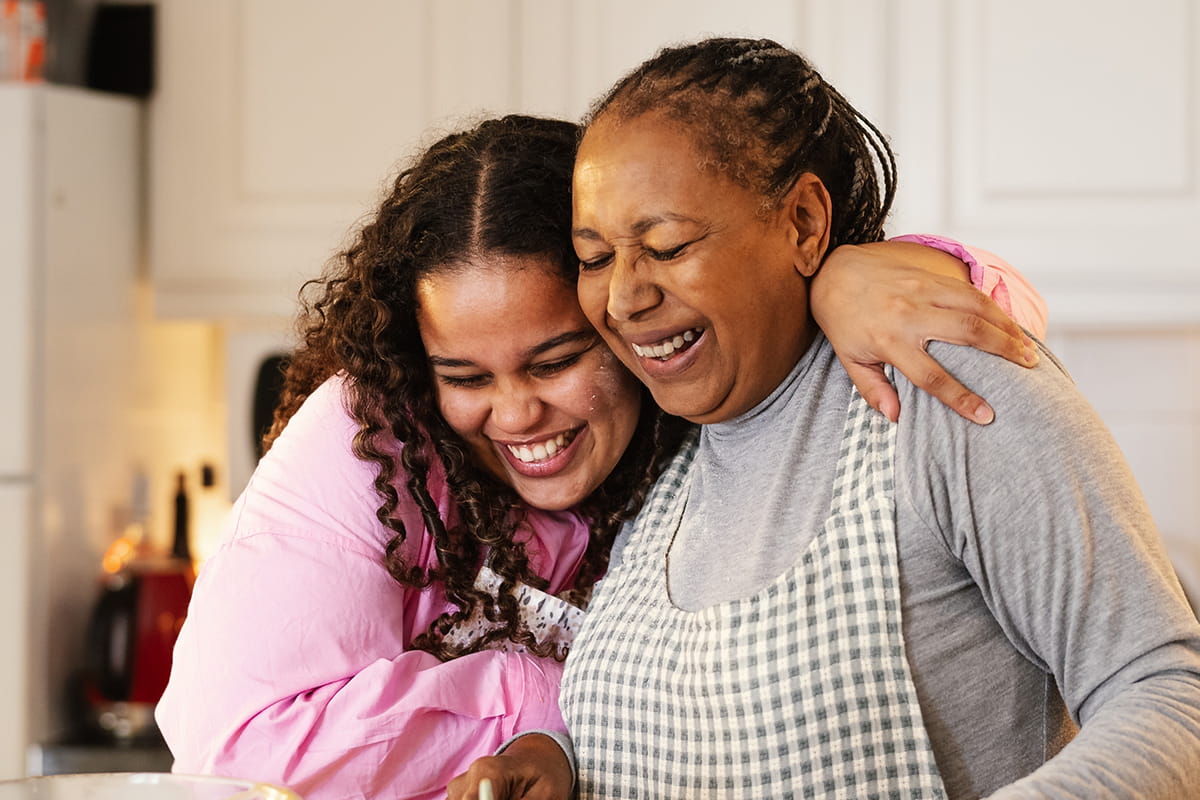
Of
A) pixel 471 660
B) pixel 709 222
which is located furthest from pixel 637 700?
pixel 709 222

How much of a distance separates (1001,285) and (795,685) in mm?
330

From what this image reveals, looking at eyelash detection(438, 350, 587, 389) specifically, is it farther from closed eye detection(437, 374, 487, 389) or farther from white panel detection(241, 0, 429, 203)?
white panel detection(241, 0, 429, 203)

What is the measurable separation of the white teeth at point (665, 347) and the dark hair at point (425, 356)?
16 centimetres

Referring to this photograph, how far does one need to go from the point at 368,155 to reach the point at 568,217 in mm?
1141

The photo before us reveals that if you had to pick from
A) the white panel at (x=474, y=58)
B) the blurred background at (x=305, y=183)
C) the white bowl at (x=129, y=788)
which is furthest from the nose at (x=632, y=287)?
the white panel at (x=474, y=58)

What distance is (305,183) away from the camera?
2195mm

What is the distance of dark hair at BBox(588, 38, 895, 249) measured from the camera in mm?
893

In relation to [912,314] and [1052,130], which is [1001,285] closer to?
[912,314]

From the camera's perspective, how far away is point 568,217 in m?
1.12

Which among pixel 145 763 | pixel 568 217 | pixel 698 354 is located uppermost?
pixel 568 217

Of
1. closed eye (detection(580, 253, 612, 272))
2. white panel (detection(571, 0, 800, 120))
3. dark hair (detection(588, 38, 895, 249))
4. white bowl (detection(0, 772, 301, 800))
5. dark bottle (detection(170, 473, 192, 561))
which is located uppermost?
white panel (detection(571, 0, 800, 120))

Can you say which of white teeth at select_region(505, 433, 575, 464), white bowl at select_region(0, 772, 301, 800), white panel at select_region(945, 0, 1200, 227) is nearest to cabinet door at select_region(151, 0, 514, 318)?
white panel at select_region(945, 0, 1200, 227)

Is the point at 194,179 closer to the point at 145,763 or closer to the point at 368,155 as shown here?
the point at 368,155

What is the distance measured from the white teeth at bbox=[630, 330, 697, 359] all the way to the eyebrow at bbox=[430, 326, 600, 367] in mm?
140
